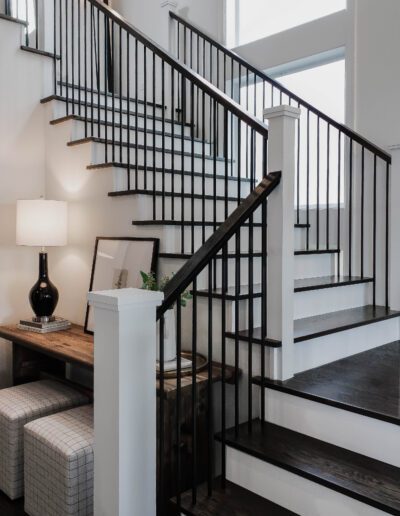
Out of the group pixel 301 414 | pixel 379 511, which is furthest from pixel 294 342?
pixel 379 511

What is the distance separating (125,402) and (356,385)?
1022 mm

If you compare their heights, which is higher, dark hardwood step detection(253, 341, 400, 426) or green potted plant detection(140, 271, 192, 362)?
green potted plant detection(140, 271, 192, 362)

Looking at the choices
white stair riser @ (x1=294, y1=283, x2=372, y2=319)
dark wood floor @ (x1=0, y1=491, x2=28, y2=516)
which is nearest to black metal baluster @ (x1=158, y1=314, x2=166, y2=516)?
dark wood floor @ (x1=0, y1=491, x2=28, y2=516)

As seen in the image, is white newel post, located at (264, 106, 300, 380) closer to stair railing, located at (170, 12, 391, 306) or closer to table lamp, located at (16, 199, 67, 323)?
stair railing, located at (170, 12, 391, 306)

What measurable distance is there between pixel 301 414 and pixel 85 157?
2.16 m

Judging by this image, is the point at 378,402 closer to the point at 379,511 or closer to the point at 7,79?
the point at 379,511

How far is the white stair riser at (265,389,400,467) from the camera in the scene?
72.5 inches

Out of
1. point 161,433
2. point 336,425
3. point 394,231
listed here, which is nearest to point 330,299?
point 394,231

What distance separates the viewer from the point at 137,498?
72.2 inches

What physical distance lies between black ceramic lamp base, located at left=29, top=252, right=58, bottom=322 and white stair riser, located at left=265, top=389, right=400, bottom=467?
5.50 feet

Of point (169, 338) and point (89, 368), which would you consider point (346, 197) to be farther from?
point (89, 368)

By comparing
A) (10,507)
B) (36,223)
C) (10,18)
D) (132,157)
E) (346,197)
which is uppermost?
(10,18)

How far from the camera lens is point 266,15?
436 cm

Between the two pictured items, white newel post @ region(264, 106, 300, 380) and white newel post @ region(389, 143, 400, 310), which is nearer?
white newel post @ region(264, 106, 300, 380)
